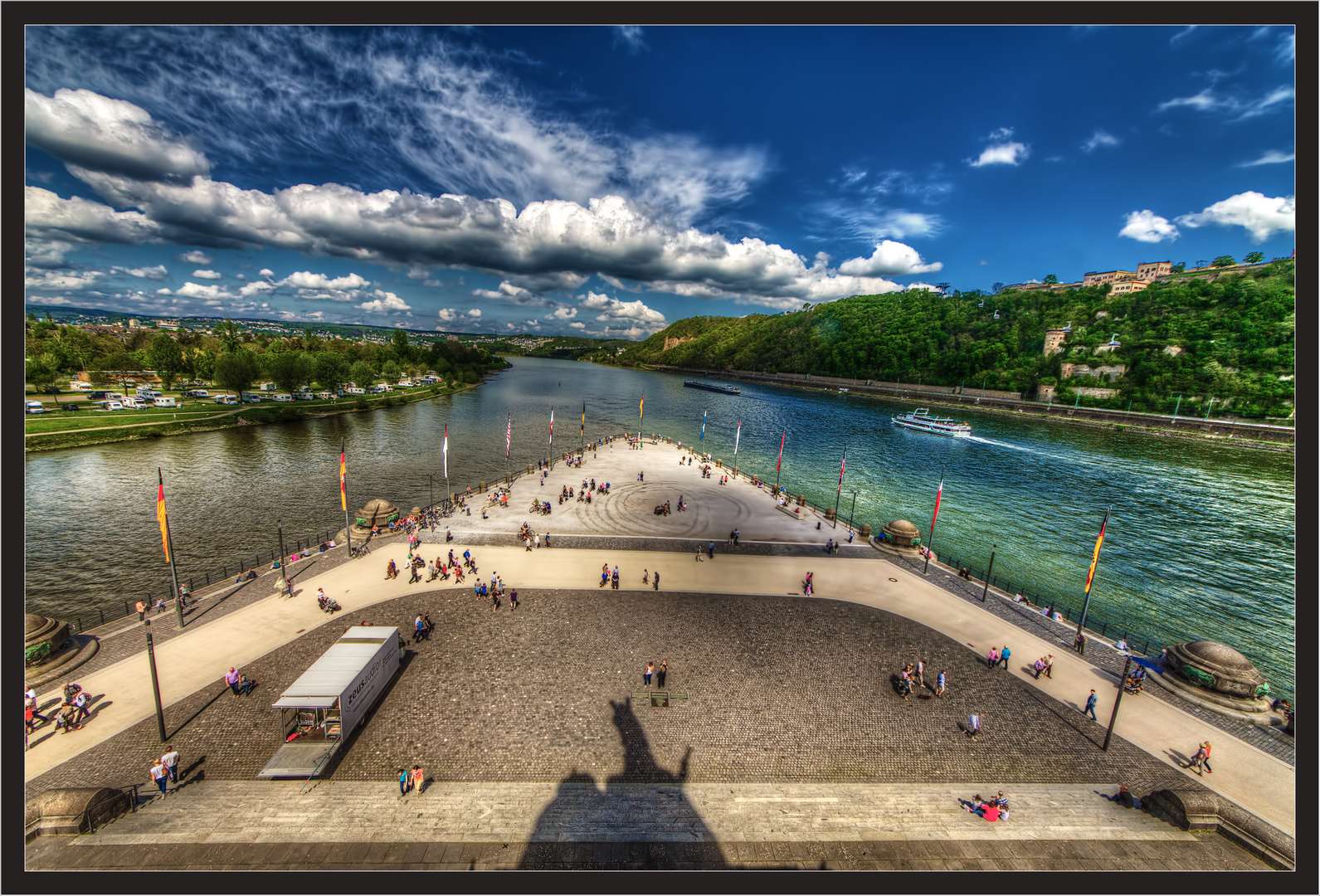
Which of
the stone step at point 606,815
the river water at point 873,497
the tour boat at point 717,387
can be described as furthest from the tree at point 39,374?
the tour boat at point 717,387

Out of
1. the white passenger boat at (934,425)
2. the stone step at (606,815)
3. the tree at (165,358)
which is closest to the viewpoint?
the stone step at (606,815)

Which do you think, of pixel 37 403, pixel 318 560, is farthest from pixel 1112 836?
pixel 37 403

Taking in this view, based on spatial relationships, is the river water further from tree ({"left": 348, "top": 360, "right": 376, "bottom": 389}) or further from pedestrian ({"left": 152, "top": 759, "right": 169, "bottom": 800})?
tree ({"left": 348, "top": 360, "right": 376, "bottom": 389})

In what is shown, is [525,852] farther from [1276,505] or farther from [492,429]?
[1276,505]

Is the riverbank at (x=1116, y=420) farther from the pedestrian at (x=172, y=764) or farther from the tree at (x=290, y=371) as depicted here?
the tree at (x=290, y=371)

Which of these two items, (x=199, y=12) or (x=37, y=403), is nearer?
(x=199, y=12)

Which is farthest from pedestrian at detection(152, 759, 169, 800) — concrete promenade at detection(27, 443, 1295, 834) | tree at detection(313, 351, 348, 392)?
tree at detection(313, 351, 348, 392)
